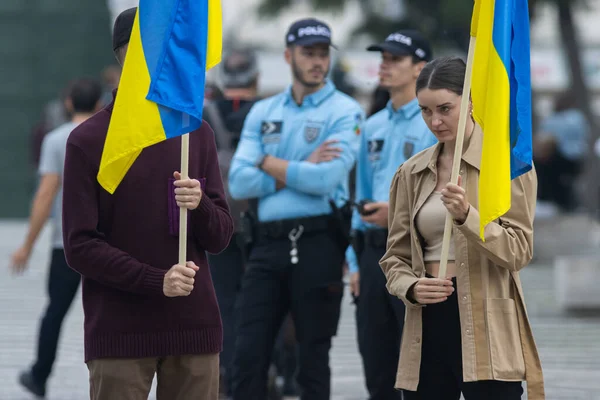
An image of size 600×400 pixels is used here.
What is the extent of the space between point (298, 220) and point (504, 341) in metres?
2.16

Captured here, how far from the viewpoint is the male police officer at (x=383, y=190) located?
642 cm

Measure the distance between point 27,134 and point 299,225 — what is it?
1947 centimetres

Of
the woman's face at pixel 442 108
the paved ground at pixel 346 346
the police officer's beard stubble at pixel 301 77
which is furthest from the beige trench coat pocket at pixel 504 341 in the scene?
the paved ground at pixel 346 346

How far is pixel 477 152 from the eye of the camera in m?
4.94

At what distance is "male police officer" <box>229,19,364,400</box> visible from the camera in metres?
6.69

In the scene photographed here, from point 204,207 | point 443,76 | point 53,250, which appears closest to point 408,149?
point 443,76

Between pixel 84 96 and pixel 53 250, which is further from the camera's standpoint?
pixel 84 96

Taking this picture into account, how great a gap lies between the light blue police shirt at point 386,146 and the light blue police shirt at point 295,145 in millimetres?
107

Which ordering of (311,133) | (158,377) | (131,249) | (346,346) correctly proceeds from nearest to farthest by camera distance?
(131,249) < (158,377) < (311,133) < (346,346)

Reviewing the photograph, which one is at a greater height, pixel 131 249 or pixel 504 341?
pixel 131 249

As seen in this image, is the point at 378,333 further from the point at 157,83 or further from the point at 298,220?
the point at 157,83

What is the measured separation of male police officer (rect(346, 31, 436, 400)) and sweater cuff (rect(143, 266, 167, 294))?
1852 millimetres

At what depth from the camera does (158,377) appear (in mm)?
4801

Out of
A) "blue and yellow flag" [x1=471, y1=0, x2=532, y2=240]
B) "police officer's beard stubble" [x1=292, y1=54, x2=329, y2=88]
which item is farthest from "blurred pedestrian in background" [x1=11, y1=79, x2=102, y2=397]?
"blue and yellow flag" [x1=471, y1=0, x2=532, y2=240]
